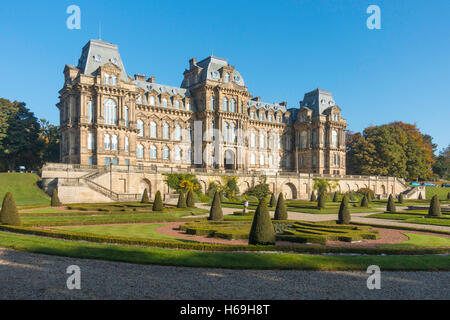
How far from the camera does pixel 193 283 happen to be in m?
10.1

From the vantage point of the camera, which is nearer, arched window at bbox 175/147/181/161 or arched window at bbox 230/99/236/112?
arched window at bbox 175/147/181/161

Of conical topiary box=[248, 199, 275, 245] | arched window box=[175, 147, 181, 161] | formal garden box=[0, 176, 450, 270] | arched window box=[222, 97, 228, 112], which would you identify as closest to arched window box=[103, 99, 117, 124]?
arched window box=[175, 147, 181, 161]

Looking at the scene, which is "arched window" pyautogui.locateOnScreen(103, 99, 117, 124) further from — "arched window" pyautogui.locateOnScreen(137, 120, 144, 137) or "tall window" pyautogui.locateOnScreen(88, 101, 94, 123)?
"arched window" pyautogui.locateOnScreen(137, 120, 144, 137)

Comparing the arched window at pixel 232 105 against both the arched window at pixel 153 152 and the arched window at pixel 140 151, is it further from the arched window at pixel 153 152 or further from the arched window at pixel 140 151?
the arched window at pixel 140 151

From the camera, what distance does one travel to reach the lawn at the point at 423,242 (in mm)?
17719

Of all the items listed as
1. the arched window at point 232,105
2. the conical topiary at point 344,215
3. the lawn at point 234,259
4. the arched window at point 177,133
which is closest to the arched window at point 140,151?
the arched window at point 177,133

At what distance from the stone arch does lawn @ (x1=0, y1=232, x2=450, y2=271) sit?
4884 centimetres

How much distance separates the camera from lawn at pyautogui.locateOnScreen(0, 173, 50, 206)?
37875 mm

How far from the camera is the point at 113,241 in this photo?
1567 cm

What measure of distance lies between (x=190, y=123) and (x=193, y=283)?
185 ft

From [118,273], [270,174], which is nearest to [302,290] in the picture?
[118,273]

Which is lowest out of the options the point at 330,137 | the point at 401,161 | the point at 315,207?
the point at 315,207

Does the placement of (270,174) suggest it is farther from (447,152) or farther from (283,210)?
(447,152)
